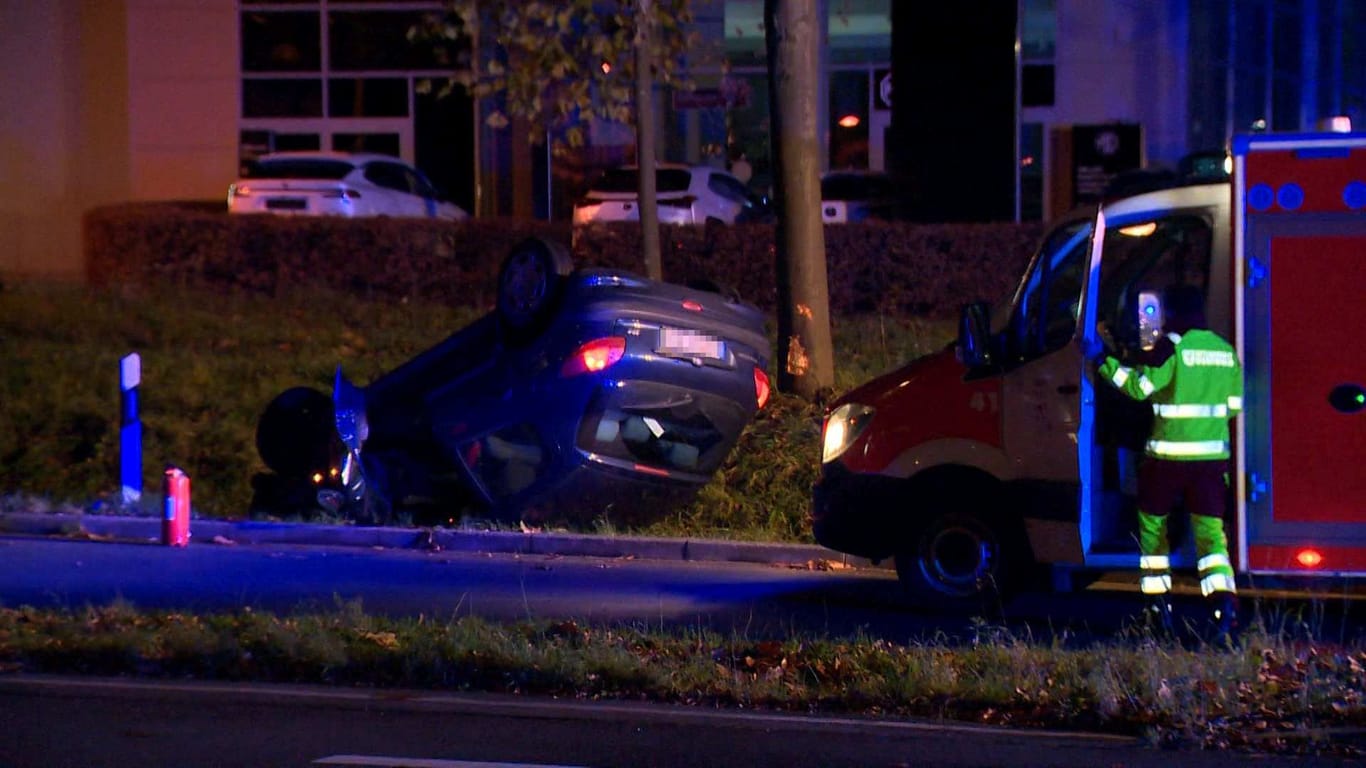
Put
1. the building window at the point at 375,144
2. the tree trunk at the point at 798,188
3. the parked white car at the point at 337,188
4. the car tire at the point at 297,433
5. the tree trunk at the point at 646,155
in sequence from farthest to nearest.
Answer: the building window at the point at 375,144 < the parked white car at the point at 337,188 < the tree trunk at the point at 646,155 < the tree trunk at the point at 798,188 < the car tire at the point at 297,433

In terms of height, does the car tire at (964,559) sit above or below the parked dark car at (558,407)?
below

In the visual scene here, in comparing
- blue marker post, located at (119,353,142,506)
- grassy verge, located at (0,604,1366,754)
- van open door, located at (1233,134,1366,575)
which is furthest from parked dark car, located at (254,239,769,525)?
van open door, located at (1233,134,1366,575)

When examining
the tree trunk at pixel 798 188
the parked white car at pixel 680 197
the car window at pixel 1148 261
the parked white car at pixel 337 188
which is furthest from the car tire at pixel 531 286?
the parked white car at pixel 680 197

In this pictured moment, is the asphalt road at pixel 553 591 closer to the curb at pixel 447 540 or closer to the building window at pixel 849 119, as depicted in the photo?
the curb at pixel 447 540

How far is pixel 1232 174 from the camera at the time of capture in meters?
8.00

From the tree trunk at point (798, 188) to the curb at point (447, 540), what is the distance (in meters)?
2.85

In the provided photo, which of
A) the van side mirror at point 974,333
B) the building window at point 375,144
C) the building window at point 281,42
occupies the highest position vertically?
the building window at point 281,42

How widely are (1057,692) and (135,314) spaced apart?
1218 cm

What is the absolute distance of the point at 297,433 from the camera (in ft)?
38.2

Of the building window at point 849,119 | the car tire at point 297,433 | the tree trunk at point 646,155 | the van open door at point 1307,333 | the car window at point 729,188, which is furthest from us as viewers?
the building window at point 849,119

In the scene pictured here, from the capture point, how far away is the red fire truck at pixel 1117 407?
7945mm

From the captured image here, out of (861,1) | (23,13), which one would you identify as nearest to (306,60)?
(23,13)

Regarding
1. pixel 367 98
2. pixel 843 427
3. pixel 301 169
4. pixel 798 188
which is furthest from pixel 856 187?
pixel 843 427

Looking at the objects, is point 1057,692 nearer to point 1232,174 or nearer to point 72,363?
point 1232,174
